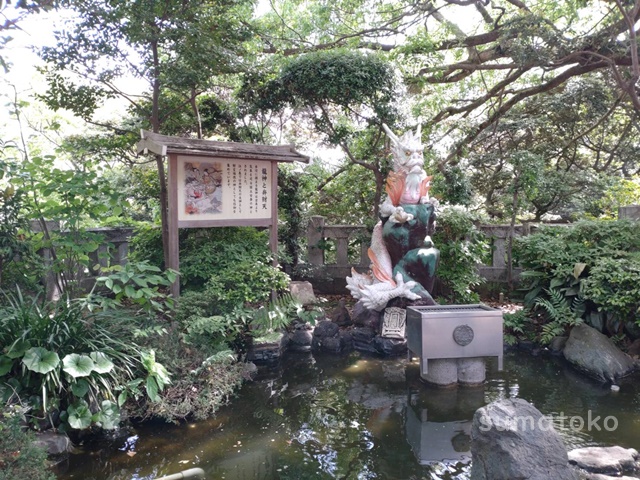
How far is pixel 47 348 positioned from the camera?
452cm

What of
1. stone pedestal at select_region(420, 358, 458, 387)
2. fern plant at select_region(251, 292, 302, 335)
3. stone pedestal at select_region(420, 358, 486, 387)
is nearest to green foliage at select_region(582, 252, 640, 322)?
stone pedestal at select_region(420, 358, 486, 387)

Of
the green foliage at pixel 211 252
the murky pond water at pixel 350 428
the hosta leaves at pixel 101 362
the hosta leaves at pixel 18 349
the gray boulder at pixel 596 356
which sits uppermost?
the green foliage at pixel 211 252

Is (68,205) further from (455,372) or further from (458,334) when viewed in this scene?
(455,372)

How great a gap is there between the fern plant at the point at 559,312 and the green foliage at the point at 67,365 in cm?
577

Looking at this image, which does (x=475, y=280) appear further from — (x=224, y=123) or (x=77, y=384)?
(x=77, y=384)

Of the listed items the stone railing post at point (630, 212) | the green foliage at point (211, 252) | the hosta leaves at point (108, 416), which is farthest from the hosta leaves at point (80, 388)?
the stone railing post at point (630, 212)

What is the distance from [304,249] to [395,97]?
3.96m

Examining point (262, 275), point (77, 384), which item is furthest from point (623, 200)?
point (77, 384)

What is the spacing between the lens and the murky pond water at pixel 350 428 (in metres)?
4.14

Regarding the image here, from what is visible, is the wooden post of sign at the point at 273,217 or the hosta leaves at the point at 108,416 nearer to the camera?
the hosta leaves at the point at 108,416

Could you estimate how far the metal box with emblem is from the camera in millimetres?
5902

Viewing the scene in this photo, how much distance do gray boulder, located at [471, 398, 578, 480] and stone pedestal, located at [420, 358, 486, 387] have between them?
2.60 metres

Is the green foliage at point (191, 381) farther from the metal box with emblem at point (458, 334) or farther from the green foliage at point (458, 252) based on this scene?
the green foliage at point (458, 252)

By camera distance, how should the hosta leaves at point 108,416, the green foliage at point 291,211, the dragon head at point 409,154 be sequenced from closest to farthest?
1. the hosta leaves at point 108,416
2. the dragon head at point 409,154
3. the green foliage at point 291,211
